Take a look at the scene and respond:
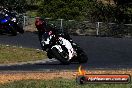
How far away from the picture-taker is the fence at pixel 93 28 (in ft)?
120

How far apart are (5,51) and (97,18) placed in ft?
50.8

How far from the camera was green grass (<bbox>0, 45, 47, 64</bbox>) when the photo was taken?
2358cm

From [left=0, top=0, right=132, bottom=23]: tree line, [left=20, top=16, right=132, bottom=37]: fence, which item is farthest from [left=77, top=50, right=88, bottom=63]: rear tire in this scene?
[left=0, top=0, right=132, bottom=23]: tree line

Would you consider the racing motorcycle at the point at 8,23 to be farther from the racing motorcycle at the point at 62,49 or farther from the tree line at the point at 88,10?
the racing motorcycle at the point at 62,49

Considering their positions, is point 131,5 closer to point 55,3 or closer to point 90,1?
point 90,1

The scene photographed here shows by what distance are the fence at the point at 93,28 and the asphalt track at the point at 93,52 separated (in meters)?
2.15

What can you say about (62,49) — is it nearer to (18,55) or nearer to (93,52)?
(18,55)

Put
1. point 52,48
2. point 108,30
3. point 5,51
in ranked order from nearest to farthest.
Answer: point 52,48
point 5,51
point 108,30

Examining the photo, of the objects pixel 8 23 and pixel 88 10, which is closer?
pixel 8 23

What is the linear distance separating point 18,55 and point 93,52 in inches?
172

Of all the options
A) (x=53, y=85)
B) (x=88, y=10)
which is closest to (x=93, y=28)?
(x=88, y=10)

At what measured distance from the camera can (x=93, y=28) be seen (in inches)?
1484

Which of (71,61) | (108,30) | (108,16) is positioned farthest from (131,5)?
(71,61)

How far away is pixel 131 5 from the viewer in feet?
133
